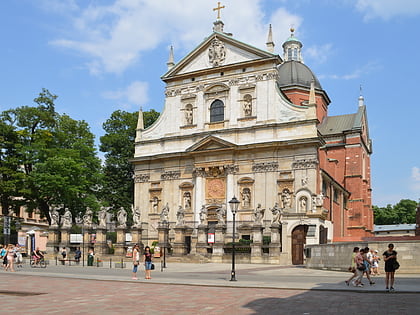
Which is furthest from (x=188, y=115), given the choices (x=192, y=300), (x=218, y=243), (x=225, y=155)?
(x=192, y=300)

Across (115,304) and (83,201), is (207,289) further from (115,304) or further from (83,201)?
(83,201)

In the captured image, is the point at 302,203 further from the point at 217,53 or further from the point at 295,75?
the point at 295,75

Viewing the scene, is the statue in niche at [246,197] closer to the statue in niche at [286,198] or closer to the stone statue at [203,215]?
the statue in niche at [286,198]

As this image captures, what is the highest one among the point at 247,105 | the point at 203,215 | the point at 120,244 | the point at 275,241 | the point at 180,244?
the point at 247,105

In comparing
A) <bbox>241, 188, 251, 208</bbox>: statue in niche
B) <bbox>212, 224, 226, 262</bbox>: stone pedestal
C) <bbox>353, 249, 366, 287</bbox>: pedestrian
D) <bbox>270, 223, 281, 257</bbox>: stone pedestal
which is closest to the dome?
<bbox>241, 188, 251, 208</bbox>: statue in niche

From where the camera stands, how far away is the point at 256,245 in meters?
34.8

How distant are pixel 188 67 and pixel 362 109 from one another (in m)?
26.5

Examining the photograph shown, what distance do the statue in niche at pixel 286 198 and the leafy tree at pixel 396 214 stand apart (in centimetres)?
5974

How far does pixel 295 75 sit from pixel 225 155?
18.9m

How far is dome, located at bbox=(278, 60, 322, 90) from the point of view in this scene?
5869cm

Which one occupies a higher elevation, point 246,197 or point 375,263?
point 246,197

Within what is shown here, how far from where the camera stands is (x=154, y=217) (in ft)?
158

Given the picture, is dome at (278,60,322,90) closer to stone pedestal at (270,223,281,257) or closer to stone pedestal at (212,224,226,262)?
stone pedestal at (212,224,226,262)

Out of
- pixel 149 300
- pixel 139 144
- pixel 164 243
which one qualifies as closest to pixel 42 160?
pixel 139 144
